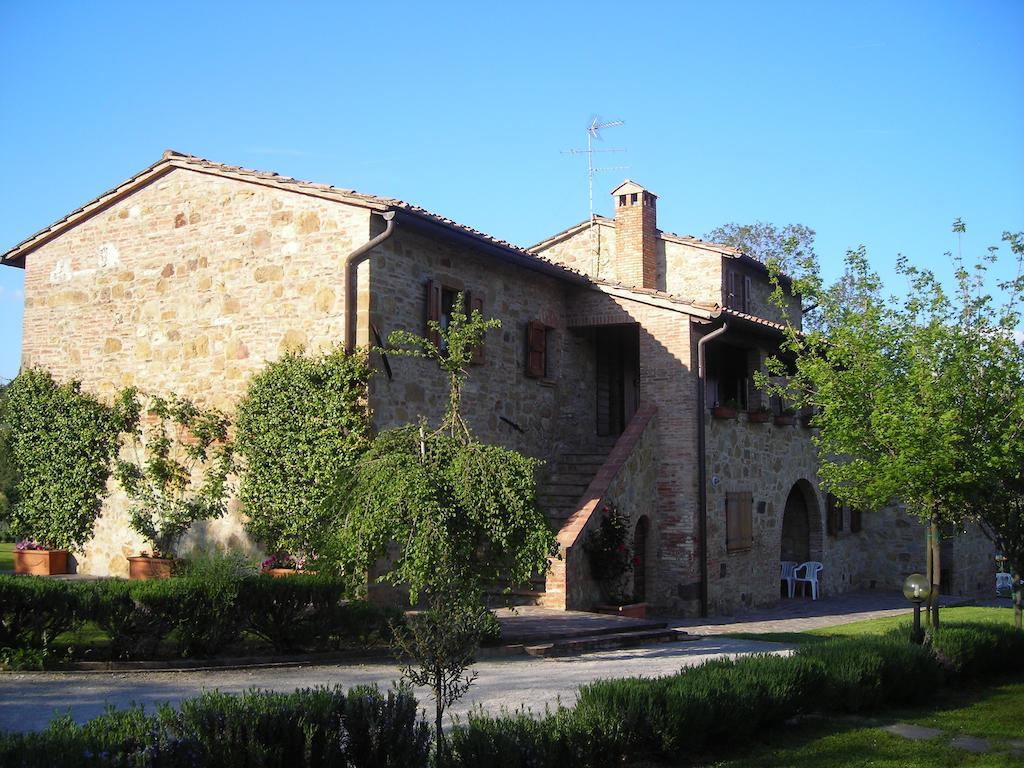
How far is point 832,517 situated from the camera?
69.9 feet

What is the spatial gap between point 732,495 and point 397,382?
7.22 meters

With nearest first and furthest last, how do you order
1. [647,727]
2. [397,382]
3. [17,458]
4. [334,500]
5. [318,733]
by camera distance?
[318,733] < [647,727] < [334,500] < [397,382] < [17,458]

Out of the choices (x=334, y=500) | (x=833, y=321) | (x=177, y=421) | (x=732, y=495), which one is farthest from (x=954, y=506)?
(x=177, y=421)

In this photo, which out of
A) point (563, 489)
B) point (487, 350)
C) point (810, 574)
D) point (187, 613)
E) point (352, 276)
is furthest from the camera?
point (810, 574)

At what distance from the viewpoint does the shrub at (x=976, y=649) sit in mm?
9500

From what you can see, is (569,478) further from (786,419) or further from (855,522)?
(855,522)

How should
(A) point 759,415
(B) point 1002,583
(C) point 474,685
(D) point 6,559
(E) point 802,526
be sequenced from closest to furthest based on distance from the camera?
(C) point 474,685, (A) point 759,415, (D) point 6,559, (E) point 802,526, (B) point 1002,583

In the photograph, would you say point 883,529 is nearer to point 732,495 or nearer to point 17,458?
point 732,495

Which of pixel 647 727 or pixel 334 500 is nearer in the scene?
pixel 647 727

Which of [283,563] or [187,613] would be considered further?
[283,563]

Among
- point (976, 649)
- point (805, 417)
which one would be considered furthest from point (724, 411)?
point (976, 649)

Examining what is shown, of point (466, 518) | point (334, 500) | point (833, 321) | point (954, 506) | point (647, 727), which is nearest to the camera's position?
point (647, 727)

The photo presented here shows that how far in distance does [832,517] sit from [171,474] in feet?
47.0

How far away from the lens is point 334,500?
9.75 metres
